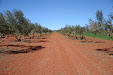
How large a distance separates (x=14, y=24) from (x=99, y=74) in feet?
60.6

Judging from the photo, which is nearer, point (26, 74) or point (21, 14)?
point (26, 74)

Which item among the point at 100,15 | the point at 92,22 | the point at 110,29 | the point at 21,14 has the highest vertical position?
the point at 21,14

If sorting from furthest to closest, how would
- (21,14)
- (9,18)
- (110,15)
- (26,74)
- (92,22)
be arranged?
(21,14) → (9,18) → (92,22) → (110,15) → (26,74)

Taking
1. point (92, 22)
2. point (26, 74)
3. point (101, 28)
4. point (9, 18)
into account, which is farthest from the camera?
point (9, 18)

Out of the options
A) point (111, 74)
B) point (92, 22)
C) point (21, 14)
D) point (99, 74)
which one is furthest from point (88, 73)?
point (21, 14)

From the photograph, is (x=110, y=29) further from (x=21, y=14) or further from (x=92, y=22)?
(x=21, y=14)

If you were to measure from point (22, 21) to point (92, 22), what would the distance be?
15.5 m

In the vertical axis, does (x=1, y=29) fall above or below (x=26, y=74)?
above

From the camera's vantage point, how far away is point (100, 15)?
12773mm

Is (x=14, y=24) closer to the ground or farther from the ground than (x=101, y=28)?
farther from the ground

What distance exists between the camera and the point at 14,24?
19031 mm

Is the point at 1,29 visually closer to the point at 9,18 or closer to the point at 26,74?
the point at 9,18

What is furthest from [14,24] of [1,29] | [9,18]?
[1,29]

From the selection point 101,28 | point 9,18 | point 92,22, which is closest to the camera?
point 101,28
